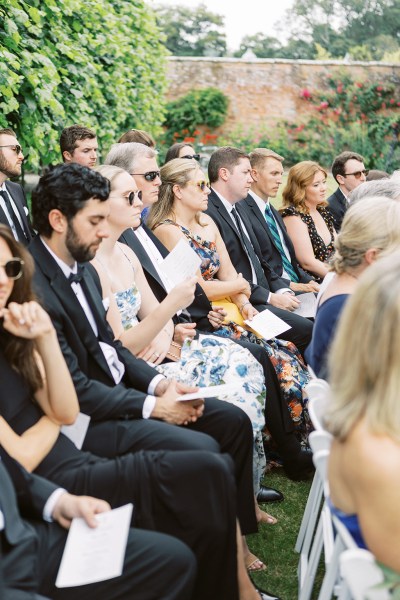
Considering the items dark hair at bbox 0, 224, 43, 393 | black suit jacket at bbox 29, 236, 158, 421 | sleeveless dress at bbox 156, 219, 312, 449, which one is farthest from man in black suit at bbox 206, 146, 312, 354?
dark hair at bbox 0, 224, 43, 393

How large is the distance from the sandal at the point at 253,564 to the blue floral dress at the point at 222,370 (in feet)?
2.08

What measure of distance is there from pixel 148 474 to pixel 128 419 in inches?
20.9

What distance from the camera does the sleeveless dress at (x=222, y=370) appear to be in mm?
3943

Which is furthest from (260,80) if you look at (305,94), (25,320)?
(25,320)

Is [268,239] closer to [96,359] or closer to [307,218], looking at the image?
[307,218]

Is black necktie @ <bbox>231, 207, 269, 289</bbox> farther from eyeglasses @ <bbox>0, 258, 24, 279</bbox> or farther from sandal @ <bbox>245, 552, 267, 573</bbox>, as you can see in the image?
eyeglasses @ <bbox>0, 258, 24, 279</bbox>

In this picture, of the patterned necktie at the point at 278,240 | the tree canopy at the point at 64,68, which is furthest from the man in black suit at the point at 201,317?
the patterned necktie at the point at 278,240

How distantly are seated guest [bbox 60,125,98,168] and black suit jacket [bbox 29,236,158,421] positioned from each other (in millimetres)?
3063

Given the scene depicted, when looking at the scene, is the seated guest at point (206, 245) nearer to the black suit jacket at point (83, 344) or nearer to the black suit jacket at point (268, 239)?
the black suit jacket at point (268, 239)

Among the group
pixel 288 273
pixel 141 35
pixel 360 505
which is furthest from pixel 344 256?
pixel 141 35

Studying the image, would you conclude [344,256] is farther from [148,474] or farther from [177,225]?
[177,225]

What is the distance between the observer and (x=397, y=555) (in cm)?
178

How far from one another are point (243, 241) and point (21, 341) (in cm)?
330

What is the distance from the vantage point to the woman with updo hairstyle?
10.5 ft
